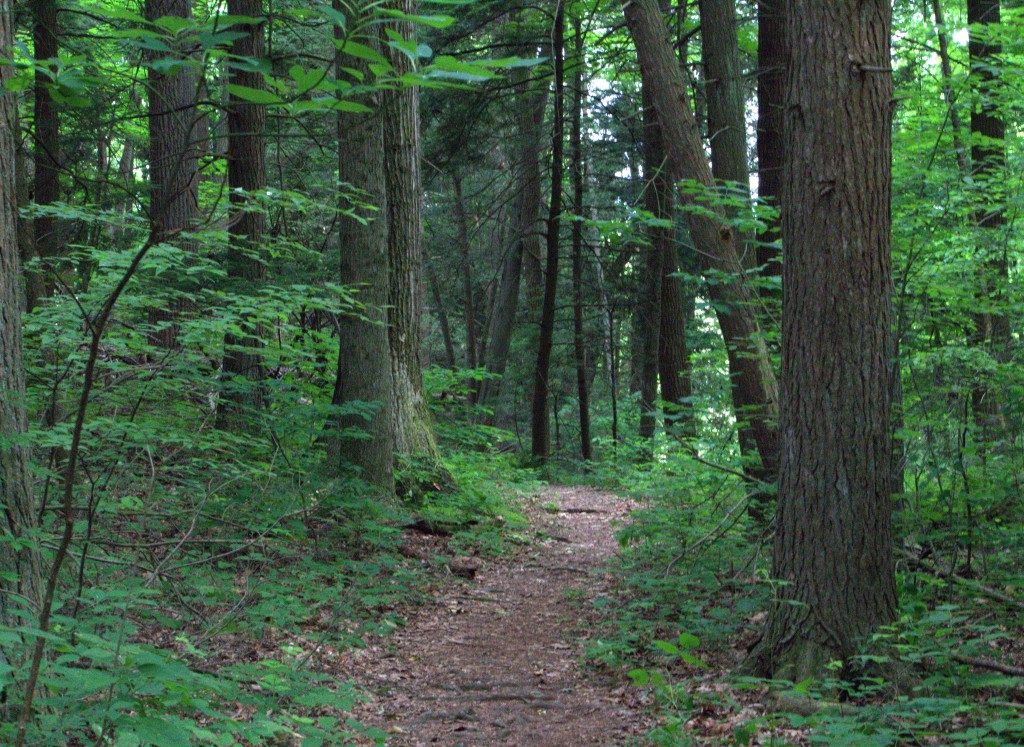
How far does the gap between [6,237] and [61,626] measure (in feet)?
4.69

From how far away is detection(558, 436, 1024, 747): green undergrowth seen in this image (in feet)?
11.5

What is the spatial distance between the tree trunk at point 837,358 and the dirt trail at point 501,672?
106 cm

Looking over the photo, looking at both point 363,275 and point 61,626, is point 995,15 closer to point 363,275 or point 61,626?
point 363,275

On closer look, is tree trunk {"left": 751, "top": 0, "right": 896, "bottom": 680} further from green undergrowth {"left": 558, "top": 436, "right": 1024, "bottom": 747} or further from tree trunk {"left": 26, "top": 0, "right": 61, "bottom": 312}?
tree trunk {"left": 26, "top": 0, "right": 61, "bottom": 312}

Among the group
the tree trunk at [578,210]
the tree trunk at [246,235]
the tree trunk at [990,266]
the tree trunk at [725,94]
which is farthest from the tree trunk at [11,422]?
the tree trunk at [578,210]

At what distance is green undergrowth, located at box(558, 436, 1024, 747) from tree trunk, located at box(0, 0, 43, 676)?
2292 millimetres

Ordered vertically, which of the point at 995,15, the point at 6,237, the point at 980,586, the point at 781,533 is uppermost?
the point at 995,15

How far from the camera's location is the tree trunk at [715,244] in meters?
7.09

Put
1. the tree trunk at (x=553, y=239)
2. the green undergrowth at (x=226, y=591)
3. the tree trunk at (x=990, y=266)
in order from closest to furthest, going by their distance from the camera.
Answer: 1. the green undergrowth at (x=226, y=591)
2. the tree trunk at (x=990, y=266)
3. the tree trunk at (x=553, y=239)

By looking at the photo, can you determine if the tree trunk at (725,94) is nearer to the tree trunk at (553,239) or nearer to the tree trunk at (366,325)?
the tree trunk at (366,325)

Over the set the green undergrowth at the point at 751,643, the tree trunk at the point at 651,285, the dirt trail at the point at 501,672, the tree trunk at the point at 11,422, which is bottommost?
the dirt trail at the point at 501,672

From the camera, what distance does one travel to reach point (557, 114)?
15.0 metres

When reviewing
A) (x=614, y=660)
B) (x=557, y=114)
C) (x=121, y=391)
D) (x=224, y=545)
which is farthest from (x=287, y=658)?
(x=557, y=114)

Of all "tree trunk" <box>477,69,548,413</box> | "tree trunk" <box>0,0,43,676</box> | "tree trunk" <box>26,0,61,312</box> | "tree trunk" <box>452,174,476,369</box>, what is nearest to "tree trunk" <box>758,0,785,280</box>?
"tree trunk" <box>26,0,61,312</box>
